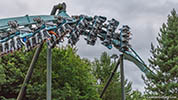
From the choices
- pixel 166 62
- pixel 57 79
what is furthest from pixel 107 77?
pixel 57 79

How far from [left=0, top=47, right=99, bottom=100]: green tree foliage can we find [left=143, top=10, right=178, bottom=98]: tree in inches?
413

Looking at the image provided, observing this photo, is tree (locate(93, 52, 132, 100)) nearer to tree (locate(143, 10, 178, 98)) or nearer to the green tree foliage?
tree (locate(143, 10, 178, 98))

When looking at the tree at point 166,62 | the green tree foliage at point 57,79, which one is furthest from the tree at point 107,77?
the green tree foliage at point 57,79

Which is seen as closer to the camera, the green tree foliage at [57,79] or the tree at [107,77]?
the green tree foliage at [57,79]

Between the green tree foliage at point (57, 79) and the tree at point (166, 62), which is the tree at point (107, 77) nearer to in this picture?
the tree at point (166, 62)

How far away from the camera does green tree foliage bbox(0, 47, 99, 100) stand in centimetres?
1802

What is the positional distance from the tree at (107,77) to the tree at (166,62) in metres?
3.09

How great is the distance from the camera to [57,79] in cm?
1909

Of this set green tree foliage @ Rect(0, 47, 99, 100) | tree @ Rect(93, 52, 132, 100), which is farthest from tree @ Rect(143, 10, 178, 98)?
green tree foliage @ Rect(0, 47, 99, 100)

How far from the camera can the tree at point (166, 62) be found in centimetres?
2792

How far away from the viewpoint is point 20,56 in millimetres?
19984

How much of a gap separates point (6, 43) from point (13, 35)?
53 centimetres

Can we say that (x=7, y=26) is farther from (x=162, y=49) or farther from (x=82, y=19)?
(x=162, y=49)

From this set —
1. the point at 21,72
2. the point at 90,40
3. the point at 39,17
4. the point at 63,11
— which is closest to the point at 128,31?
the point at 90,40
